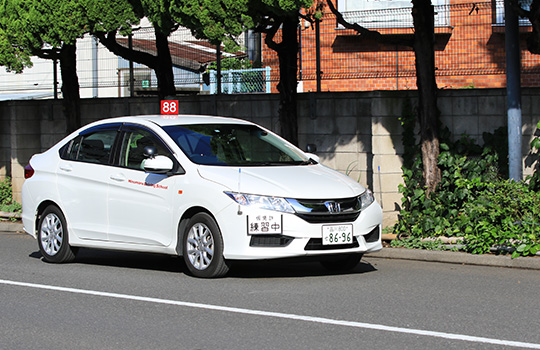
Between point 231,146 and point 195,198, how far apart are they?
3.52ft

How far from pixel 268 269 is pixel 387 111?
162 inches

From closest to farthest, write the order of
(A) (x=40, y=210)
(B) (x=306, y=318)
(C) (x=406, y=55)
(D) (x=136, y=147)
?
(B) (x=306, y=318) < (D) (x=136, y=147) < (A) (x=40, y=210) < (C) (x=406, y=55)

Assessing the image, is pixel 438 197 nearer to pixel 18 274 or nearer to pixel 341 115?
pixel 341 115

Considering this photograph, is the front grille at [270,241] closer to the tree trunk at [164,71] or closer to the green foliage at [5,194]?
the tree trunk at [164,71]

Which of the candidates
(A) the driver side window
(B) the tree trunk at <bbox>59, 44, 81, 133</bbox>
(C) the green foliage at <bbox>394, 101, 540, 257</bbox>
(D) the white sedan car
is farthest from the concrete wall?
(A) the driver side window

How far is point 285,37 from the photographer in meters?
14.4

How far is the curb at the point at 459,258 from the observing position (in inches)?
403

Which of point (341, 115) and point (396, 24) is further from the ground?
point (396, 24)

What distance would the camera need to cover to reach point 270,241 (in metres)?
8.89

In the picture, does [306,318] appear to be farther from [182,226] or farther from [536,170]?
[536,170]

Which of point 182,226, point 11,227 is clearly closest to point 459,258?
point 182,226

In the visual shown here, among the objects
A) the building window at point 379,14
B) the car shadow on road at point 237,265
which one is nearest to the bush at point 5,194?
the car shadow on road at point 237,265

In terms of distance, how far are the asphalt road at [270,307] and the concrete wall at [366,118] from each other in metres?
2.79

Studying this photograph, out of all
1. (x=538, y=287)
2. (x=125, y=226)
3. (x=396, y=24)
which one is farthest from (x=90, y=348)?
(x=396, y=24)
